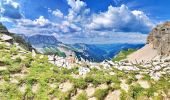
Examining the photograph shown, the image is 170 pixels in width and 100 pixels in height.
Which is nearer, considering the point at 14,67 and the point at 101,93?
the point at 101,93

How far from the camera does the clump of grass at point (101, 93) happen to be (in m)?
35.3

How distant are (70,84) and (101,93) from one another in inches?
158

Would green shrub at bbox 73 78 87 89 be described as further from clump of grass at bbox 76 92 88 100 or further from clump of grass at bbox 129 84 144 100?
clump of grass at bbox 129 84 144 100

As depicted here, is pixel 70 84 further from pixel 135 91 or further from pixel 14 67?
pixel 14 67

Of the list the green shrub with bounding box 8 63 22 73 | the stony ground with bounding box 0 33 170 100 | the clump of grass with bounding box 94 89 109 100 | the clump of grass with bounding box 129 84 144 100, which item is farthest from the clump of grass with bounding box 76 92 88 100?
the green shrub with bounding box 8 63 22 73

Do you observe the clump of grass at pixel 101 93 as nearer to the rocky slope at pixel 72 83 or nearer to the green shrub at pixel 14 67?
the rocky slope at pixel 72 83

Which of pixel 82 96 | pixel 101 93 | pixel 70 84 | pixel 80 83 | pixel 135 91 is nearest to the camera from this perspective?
pixel 82 96

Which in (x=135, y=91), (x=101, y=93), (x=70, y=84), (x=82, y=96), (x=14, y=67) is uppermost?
(x=14, y=67)

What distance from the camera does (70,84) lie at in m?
37.2

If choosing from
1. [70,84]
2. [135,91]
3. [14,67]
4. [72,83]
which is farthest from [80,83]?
[14,67]

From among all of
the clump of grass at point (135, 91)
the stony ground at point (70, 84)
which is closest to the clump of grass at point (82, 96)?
the stony ground at point (70, 84)

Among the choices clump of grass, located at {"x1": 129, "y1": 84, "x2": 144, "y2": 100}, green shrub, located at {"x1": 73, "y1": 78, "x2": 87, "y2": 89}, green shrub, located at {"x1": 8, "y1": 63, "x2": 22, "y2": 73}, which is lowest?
clump of grass, located at {"x1": 129, "y1": 84, "x2": 144, "y2": 100}

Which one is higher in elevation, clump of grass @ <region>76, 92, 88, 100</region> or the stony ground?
the stony ground

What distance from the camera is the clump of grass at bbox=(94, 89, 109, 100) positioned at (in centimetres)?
3528
